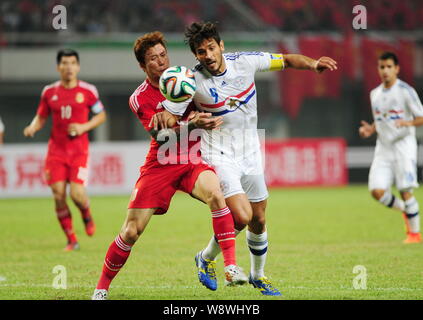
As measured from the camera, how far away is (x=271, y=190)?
21.4 metres

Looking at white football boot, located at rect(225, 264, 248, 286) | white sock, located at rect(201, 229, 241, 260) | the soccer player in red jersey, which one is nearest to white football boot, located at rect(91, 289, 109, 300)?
the soccer player in red jersey

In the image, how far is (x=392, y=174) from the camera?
35.6ft

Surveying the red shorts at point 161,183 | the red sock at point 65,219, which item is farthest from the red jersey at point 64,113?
the red shorts at point 161,183

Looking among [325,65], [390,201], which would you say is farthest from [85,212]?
[325,65]

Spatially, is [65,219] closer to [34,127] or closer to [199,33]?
[34,127]

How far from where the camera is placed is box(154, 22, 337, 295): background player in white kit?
6.20 m

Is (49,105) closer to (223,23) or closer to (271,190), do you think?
(271,190)

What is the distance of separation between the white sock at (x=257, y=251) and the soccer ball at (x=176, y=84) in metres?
1.37

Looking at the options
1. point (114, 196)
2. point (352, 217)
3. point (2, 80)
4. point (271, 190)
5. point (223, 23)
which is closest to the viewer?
point (352, 217)

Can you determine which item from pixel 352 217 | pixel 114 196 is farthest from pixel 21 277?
pixel 114 196

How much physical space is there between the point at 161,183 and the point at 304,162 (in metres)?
16.0

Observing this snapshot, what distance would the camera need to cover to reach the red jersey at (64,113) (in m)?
10.4

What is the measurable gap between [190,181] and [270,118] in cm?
2112

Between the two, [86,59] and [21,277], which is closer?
[21,277]
